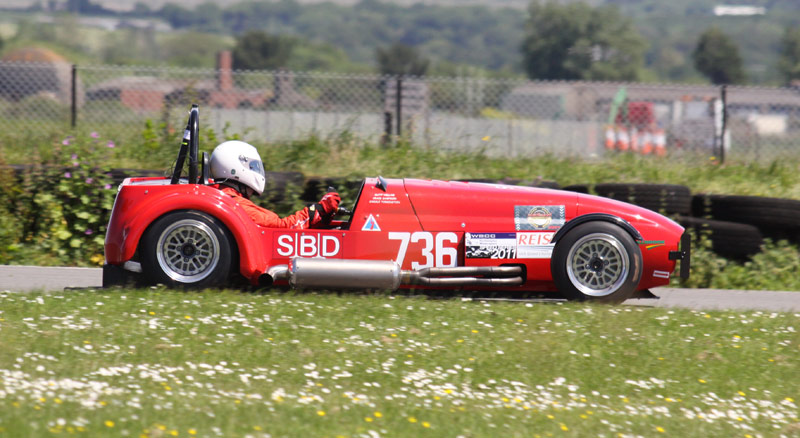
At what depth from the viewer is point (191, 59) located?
116 meters

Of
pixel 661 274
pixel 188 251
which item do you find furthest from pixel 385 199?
pixel 661 274

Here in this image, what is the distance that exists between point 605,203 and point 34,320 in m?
4.19

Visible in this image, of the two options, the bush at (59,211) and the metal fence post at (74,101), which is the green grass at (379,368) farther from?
the metal fence post at (74,101)

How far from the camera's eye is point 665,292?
8.92 metres

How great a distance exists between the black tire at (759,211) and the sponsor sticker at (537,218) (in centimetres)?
326

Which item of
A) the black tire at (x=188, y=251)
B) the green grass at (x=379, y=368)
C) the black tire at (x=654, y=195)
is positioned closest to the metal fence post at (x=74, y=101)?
the black tire at (x=188, y=251)

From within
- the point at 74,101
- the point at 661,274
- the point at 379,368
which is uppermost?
the point at 74,101

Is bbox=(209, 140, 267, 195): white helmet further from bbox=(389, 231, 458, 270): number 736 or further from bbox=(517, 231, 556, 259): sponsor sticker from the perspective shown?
bbox=(517, 231, 556, 259): sponsor sticker

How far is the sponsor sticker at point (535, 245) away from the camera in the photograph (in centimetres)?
750

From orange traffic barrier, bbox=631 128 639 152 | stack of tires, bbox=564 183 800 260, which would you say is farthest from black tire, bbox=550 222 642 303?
orange traffic barrier, bbox=631 128 639 152

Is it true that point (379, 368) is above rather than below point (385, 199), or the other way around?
below

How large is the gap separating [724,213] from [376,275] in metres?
4.53

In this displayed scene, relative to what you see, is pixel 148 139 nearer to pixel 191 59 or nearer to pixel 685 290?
pixel 685 290

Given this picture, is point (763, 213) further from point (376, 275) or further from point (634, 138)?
point (634, 138)
